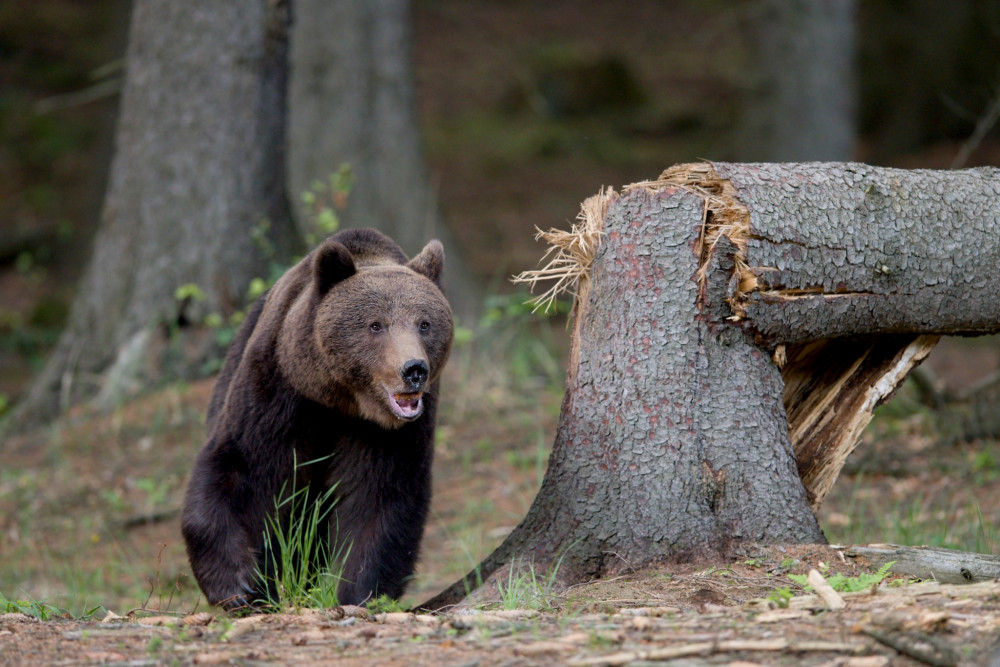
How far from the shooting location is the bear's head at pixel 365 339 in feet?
14.4

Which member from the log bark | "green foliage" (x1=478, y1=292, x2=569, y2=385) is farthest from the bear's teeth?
"green foliage" (x1=478, y1=292, x2=569, y2=385)

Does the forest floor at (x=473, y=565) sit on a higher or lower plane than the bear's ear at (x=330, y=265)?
lower

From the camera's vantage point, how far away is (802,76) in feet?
42.5

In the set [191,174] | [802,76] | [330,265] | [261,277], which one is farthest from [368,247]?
[802,76]

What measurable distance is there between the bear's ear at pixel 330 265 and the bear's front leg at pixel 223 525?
2.90ft

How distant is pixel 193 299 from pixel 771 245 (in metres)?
5.41

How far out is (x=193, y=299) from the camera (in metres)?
8.26

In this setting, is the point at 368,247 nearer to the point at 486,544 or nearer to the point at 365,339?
the point at 365,339

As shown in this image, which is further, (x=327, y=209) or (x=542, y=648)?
(x=327, y=209)

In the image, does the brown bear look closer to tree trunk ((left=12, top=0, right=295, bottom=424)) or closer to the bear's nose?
the bear's nose

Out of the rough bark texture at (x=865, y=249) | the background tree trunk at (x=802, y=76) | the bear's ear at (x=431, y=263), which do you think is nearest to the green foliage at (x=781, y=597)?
the rough bark texture at (x=865, y=249)

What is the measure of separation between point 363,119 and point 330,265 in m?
6.72

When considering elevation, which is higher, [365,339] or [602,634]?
[365,339]

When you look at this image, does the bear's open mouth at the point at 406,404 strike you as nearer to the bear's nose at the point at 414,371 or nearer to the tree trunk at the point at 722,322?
the bear's nose at the point at 414,371
